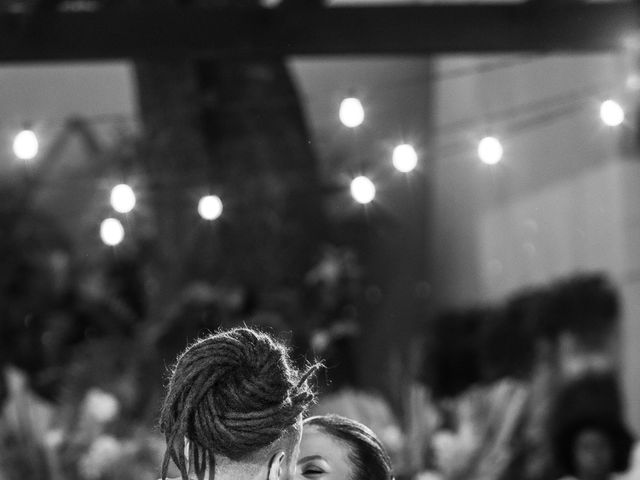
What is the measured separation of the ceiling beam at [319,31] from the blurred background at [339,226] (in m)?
0.01

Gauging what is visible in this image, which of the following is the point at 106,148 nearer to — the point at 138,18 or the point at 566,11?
the point at 138,18

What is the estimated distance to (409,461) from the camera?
5629 mm

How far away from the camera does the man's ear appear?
1.90 meters

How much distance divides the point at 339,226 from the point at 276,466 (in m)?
6.77

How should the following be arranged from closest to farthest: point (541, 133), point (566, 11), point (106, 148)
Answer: point (566, 11)
point (541, 133)
point (106, 148)

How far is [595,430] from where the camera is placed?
6172 mm

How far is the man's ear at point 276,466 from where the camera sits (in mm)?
1901

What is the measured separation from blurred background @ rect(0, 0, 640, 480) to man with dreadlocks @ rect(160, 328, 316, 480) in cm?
339

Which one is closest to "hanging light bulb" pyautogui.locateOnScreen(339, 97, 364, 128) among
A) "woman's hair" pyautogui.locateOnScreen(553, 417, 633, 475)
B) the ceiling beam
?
the ceiling beam

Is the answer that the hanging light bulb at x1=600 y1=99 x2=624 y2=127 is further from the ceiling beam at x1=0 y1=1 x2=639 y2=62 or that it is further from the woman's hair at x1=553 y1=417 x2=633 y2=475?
the woman's hair at x1=553 y1=417 x2=633 y2=475

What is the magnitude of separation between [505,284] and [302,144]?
1.79 meters

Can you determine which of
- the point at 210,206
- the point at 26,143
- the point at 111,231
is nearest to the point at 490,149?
the point at 210,206

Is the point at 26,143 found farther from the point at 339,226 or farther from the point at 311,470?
the point at 339,226

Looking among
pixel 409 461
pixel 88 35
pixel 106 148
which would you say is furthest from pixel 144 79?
pixel 409 461
